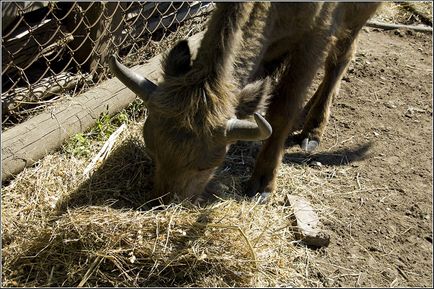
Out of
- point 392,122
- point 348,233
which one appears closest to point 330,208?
point 348,233

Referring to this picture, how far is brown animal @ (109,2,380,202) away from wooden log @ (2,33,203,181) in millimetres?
961

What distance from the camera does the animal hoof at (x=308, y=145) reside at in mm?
5465

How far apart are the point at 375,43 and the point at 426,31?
0.86 metres

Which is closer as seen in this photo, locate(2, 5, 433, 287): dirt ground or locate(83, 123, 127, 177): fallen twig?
locate(2, 5, 433, 287): dirt ground

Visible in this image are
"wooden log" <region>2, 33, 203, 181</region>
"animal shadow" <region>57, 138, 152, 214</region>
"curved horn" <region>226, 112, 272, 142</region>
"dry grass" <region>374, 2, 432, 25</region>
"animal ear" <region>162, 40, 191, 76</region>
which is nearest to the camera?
"curved horn" <region>226, 112, 272, 142</region>

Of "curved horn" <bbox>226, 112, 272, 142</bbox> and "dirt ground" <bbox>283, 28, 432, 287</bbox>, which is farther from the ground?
"curved horn" <bbox>226, 112, 272, 142</bbox>

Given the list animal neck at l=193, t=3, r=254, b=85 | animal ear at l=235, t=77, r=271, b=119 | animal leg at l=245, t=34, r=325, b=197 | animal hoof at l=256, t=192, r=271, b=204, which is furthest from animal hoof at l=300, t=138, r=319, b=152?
animal neck at l=193, t=3, r=254, b=85

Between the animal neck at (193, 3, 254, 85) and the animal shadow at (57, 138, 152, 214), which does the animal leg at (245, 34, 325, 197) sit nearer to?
the animal neck at (193, 3, 254, 85)

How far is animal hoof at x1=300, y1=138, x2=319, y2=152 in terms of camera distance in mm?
5465

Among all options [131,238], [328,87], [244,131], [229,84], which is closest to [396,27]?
[328,87]

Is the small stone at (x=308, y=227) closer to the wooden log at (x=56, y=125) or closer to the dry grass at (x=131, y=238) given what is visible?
the dry grass at (x=131, y=238)

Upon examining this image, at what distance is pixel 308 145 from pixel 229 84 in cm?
177

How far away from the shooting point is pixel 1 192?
169 inches

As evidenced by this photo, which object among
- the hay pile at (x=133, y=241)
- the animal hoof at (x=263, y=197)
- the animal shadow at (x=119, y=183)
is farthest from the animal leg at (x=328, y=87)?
the animal shadow at (x=119, y=183)
